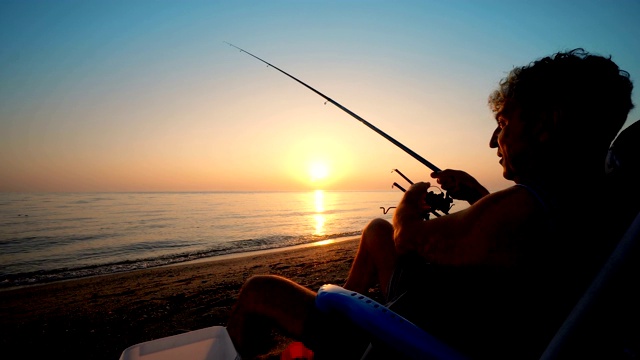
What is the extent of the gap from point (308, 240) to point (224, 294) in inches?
371

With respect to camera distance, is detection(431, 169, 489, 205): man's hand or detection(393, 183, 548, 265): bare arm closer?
detection(393, 183, 548, 265): bare arm

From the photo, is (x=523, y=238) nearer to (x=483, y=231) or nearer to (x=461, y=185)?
(x=483, y=231)

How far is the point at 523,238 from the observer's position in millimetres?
1174

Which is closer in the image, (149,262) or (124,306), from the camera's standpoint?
(124,306)

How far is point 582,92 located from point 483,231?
80cm

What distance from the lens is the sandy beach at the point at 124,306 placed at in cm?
405

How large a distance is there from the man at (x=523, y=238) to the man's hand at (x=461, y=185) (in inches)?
17.5

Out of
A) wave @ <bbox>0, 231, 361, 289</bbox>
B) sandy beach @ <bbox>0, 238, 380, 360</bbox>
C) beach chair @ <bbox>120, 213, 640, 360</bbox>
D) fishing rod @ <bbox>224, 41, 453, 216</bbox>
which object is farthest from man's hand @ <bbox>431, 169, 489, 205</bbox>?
wave @ <bbox>0, 231, 361, 289</bbox>

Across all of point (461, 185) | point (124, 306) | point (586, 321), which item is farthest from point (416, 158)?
point (124, 306)

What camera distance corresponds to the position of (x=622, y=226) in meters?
0.94

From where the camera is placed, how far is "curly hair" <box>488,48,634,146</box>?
1312 mm

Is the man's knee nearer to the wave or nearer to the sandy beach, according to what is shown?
the sandy beach

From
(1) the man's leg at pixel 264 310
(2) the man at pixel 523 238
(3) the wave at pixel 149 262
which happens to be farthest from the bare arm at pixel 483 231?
(3) the wave at pixel 149 262

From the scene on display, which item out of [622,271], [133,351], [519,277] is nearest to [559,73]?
[519,277]
